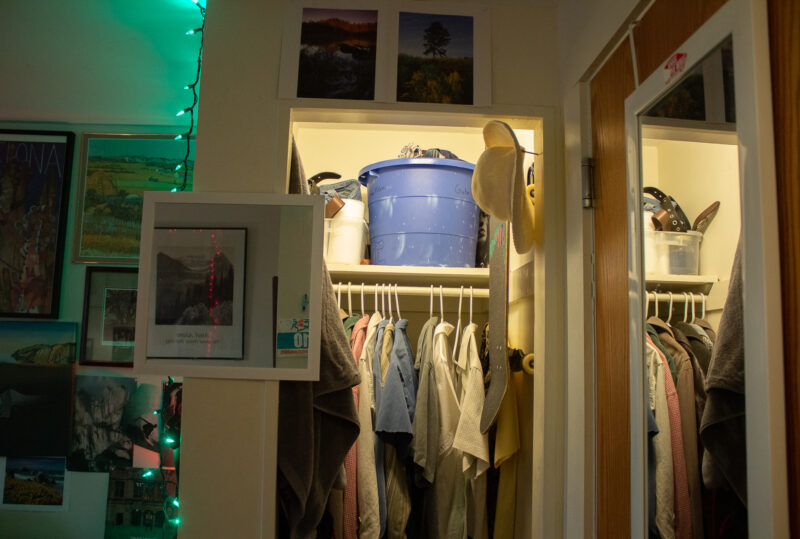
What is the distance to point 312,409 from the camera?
1.32 meters

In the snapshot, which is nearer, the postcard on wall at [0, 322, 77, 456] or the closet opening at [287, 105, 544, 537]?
the closet opening at [287, 105, 544, 537]

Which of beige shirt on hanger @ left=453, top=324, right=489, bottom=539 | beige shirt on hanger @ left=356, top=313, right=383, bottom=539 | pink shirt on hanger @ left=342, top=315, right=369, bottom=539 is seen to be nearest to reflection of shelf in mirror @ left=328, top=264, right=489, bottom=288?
beige shirt on hanger @ left=453, top=324, right=489, bottom=539

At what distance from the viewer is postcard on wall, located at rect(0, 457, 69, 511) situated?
235cm

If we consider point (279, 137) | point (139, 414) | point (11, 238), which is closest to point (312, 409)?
point (279, 137)

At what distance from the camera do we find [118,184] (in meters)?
2.48

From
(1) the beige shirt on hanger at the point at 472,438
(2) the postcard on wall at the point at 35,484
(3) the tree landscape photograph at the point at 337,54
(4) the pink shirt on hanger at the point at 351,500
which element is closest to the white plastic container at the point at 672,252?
(3) the tree landscape photograph at the point at 337,54

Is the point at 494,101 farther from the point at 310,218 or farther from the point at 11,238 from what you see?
the point at 11,238

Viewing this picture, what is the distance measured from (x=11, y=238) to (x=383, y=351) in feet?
5.89

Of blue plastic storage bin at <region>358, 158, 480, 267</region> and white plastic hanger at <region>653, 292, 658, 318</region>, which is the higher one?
blue plastic storage bin at <region>358, 158, 480, 267</region>

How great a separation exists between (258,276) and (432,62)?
682mm

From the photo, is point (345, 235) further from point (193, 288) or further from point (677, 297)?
point (677, 297)

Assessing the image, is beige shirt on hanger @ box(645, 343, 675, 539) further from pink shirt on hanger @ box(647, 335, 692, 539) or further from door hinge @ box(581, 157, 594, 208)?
door hinge @ box(581, 157, 594, 208)

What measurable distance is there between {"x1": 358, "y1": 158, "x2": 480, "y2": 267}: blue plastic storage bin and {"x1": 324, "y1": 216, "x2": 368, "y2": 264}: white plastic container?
10 centimetres

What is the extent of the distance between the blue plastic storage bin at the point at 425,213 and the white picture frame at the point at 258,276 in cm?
58
